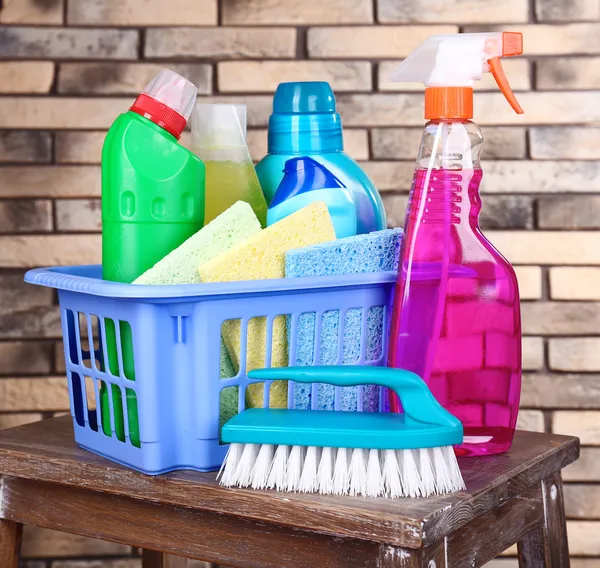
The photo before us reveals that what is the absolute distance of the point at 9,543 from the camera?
36.4 inches

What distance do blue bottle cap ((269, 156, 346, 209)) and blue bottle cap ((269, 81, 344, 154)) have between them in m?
0.04

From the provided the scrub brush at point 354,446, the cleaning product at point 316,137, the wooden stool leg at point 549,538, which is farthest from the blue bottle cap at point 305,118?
the wooden stool leg at point 549,538

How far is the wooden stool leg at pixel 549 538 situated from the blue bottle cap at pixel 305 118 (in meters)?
0.41

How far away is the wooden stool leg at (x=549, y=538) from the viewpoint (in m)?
0.91

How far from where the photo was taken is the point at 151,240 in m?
0.83

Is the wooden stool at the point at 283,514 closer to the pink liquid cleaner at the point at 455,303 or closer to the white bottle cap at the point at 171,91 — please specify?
the pink liquid cleaner at the point at 455,303

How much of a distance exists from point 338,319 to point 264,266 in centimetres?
8

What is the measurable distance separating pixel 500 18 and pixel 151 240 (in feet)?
2.82

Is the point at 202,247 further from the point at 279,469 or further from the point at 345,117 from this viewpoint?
the point at 345,117

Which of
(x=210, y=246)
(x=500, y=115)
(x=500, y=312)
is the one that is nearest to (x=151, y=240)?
(x=210, y=246)

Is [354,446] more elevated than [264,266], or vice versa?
[264,266]

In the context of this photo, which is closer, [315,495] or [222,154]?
[315,495]

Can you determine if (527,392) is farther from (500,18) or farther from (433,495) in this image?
(433,495)

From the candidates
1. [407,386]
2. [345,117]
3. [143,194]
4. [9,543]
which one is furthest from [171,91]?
[345,117]
